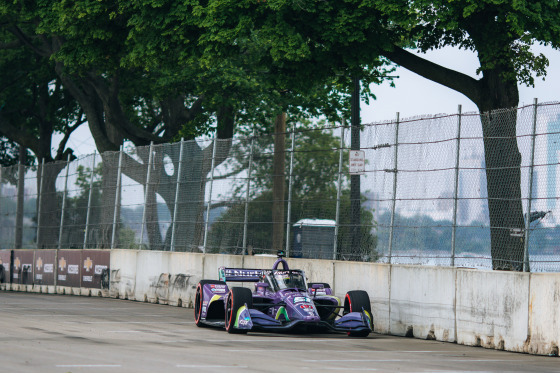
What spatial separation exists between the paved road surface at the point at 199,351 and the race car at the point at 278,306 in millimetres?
226

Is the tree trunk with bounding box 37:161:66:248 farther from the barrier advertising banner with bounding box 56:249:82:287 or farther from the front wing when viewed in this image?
the front wing

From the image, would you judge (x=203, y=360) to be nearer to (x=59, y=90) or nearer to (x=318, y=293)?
(x=318, y=293)

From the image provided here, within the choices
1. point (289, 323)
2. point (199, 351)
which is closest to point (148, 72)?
point (289, 323)

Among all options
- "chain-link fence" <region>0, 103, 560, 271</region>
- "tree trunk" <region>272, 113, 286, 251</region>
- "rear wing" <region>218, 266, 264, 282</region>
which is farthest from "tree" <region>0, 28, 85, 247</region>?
"rear wing" <region>218, 266, 264, 282</region>

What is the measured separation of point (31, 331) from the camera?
14.1m

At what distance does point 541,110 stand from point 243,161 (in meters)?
8.48

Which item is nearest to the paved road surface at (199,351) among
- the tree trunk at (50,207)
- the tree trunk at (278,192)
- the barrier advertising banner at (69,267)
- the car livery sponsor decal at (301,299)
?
the car livery sponsor decal at (301,299)

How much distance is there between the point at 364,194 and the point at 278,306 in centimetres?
314

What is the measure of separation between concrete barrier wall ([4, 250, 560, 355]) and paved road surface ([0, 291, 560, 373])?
353 millimetres

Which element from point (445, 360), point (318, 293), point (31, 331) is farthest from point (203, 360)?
point (318, 293)

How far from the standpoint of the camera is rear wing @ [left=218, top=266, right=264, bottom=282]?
1728 centimetres

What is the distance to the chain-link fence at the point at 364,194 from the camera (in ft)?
47.5

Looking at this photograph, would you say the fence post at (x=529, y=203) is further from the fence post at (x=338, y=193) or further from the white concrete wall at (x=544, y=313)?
the fence post at (x=338, y=193)

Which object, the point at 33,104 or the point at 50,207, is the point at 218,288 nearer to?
the point at 50,207
